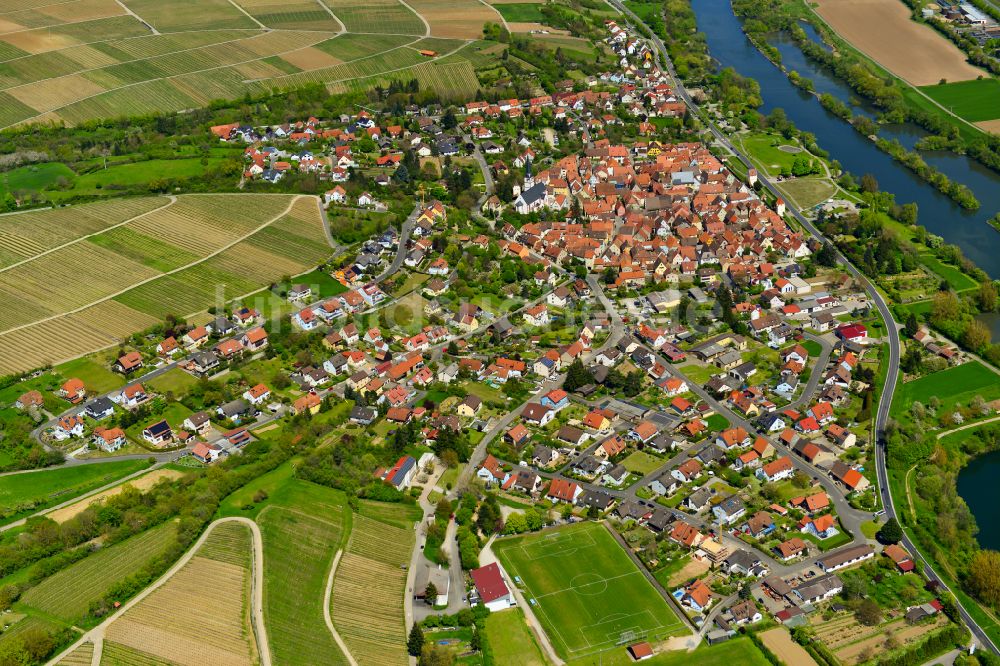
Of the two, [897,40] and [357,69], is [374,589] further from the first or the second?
[897,40]

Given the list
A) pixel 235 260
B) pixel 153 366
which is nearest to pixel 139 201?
pixel 235 260

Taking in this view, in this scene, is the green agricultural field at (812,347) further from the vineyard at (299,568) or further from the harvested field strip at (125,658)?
the harvested field strip at (125,658)

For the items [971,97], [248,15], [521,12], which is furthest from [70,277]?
[971,97]

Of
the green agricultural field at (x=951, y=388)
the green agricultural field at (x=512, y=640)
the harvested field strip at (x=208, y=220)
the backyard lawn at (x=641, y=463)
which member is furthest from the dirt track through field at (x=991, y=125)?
the green agricultural field at (x=512, y=640)

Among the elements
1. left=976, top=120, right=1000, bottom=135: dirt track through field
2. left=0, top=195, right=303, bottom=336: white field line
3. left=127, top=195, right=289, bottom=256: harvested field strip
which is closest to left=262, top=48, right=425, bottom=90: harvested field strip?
left=127, top=195, right=289, bottom=256: harvested field strip

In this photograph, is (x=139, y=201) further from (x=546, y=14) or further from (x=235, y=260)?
(x=546, y=14)

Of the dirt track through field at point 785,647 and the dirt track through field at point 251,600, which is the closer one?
the dirt track through field at point 251,600
